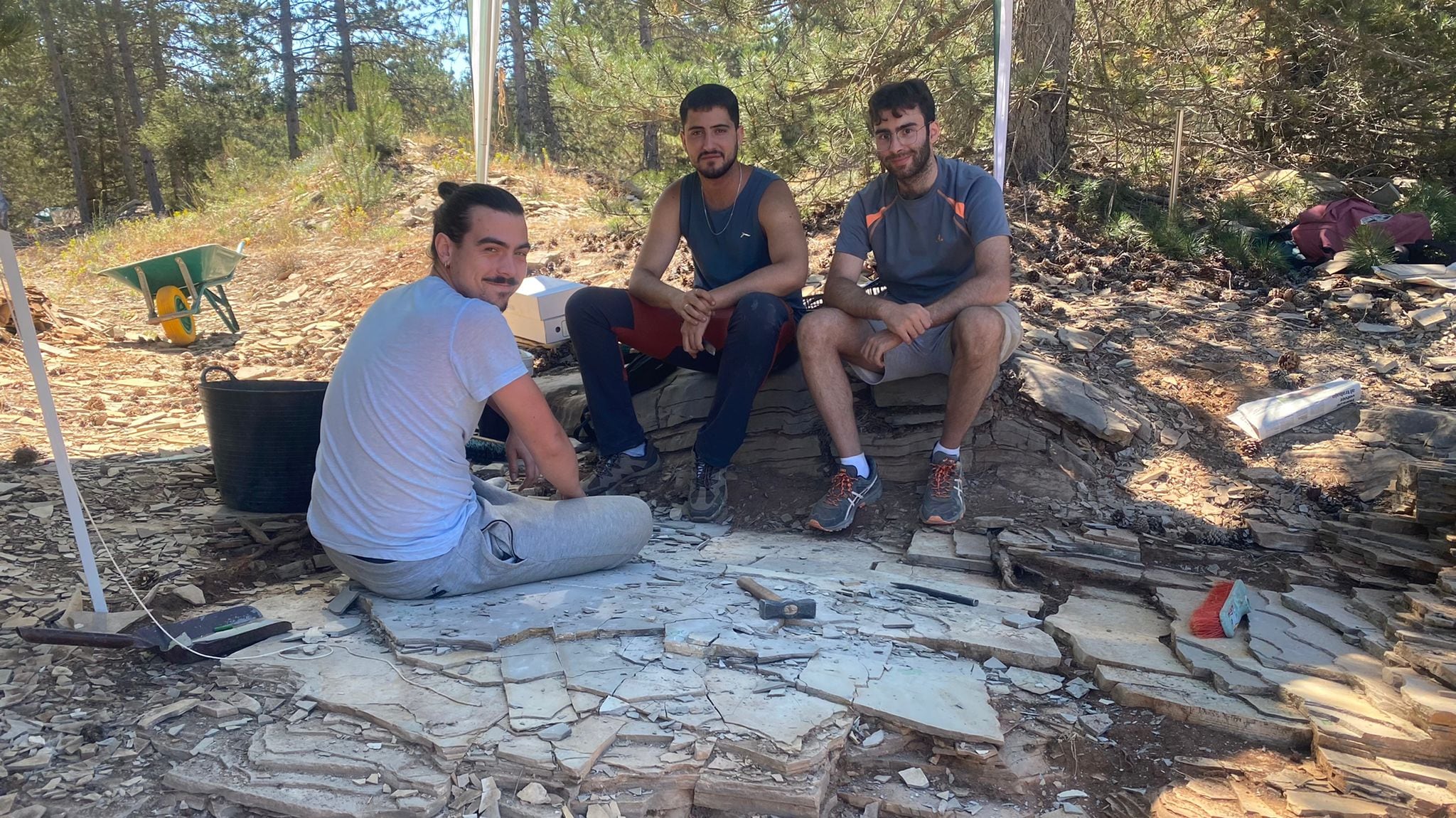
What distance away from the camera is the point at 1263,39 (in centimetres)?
621

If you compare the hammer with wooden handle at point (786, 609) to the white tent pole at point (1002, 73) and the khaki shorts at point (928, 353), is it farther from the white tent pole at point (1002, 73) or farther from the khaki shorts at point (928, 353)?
the white tent pole at point (1002, 73)

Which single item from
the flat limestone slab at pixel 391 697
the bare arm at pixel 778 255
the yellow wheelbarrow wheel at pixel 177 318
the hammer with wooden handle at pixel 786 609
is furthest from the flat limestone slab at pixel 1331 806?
the yellow wheelbarrow wheel at pixel 177 318

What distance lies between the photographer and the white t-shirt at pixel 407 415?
257 centimetres

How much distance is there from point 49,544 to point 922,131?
3501mm

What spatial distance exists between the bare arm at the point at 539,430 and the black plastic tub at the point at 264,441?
1.16m

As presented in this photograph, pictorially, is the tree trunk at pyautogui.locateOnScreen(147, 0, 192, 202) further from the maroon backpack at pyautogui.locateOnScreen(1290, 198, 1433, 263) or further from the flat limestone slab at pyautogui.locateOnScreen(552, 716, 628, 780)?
the flat limestone slab at pyautogui.locateOnScreen(552, 716, 628, 780)

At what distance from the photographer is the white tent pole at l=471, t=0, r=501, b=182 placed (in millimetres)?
3543

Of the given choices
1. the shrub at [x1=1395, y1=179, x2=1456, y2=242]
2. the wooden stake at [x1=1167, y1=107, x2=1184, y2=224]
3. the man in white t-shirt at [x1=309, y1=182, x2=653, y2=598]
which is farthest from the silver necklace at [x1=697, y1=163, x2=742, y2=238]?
the shrub at [x1=1395, y1=179, x2=1456, y2=242]

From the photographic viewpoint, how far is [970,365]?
3.49 m

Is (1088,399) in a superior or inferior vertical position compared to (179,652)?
superior

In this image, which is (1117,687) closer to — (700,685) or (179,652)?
(700,685)

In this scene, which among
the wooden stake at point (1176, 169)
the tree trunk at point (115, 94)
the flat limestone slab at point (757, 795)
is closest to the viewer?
the flat limestone slab at point (757, 795)

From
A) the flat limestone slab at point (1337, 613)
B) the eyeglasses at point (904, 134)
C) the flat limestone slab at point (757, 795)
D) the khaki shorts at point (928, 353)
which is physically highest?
the eyeglasses at point (904, 134)

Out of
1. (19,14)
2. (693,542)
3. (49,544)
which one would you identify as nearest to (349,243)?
(19,14)
